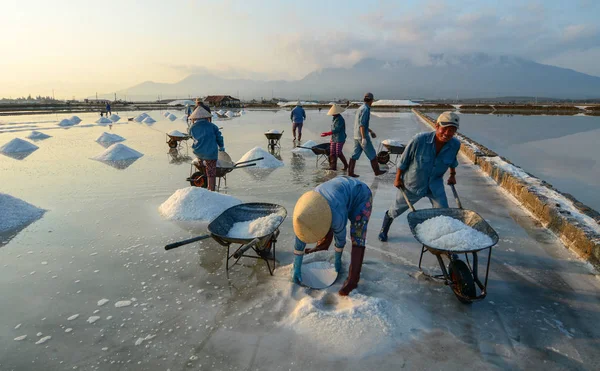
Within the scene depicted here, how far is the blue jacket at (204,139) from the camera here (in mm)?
4551

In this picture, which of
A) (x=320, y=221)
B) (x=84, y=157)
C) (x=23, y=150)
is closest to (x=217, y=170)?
(x=320, y=221)

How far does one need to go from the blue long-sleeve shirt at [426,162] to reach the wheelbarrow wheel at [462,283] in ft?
2.77

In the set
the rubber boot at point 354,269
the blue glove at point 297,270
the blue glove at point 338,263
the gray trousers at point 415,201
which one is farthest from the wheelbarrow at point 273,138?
the rubber boot at point 354,269

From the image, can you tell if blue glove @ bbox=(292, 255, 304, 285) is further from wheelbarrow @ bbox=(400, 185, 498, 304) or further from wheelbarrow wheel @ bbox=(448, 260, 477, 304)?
wheelbarrow wheel @ bbox=(448, 260, 477, 304)

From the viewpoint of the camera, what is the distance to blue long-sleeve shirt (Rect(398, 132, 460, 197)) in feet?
9.63

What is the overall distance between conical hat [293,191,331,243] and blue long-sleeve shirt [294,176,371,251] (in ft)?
0.40

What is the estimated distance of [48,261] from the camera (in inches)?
125

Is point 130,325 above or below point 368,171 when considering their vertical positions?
below

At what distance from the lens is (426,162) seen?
2.96 meters

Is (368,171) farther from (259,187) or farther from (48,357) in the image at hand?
(48,357)

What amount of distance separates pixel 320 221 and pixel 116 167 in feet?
22.2

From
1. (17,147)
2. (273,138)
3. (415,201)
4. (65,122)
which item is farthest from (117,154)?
(65,122)

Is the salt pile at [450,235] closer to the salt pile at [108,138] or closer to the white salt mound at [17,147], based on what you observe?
the white salt mound at [17,147]

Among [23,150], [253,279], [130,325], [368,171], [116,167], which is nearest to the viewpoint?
[130,325]
